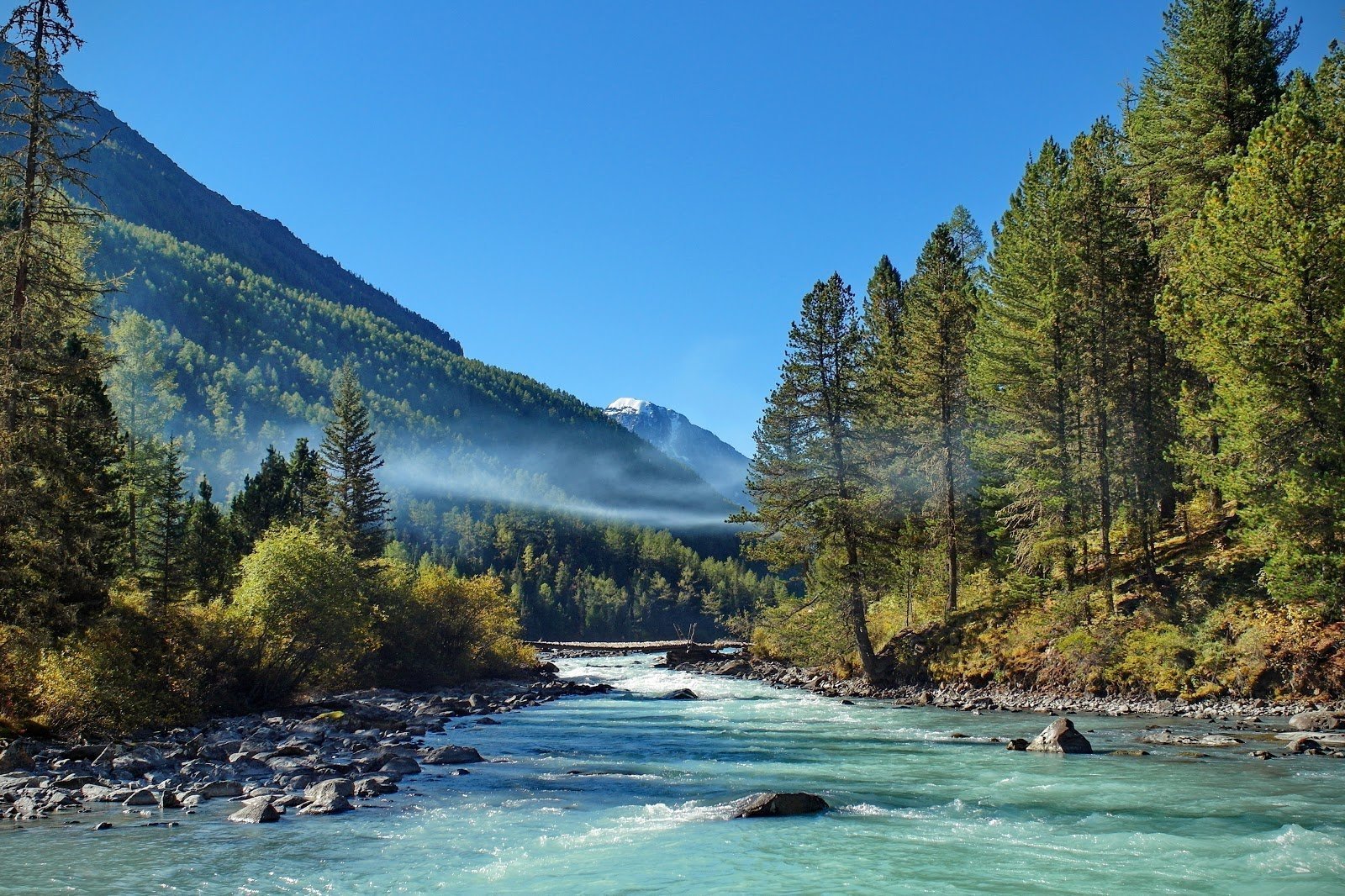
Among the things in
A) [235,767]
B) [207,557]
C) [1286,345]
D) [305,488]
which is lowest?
[235,767]

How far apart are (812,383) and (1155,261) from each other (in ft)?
53.4

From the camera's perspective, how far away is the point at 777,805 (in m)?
15.8

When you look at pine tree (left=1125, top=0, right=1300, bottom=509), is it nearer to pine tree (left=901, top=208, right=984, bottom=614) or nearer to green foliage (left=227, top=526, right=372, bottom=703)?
pine tree (left=901, top=208, right=984, bottom=614)

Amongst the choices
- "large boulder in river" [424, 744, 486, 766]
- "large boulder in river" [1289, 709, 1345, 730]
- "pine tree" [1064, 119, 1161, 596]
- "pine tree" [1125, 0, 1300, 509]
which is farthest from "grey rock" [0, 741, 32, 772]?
"pine tree" [1125, 0, 1300, 509]

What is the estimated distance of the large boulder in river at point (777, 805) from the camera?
1570cm

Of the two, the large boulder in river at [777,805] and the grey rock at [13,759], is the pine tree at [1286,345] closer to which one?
the large boulder in river at [777,805]

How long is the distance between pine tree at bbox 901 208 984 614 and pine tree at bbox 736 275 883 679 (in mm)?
4312

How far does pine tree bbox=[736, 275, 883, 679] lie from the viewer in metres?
40.1

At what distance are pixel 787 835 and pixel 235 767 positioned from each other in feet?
43.2

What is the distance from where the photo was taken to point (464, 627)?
5147cm

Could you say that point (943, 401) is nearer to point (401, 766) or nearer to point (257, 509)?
point (401, 766)

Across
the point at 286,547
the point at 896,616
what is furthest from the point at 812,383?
the point at 286,547

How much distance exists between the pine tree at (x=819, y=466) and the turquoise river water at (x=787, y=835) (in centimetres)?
1750

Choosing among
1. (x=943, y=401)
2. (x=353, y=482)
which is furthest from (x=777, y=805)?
(x=353, y=482)
